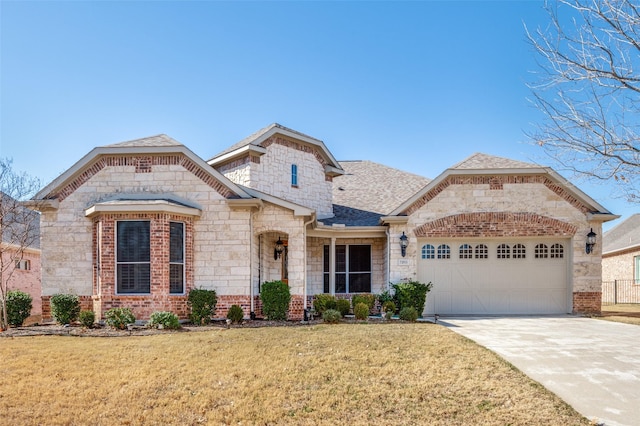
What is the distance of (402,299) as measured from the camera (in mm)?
13766

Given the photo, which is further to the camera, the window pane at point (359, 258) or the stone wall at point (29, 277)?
the stone wall at point (29, 277)

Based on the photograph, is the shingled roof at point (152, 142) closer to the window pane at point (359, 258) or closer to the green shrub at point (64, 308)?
the green shrub at point (64, 308)

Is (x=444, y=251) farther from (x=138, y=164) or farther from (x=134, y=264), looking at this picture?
(x=138, y=164)

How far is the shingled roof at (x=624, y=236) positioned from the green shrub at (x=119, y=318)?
2418 centimetres

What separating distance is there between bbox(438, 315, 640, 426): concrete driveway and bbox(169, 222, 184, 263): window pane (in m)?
7.66

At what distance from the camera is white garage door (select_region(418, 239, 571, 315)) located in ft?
49.3

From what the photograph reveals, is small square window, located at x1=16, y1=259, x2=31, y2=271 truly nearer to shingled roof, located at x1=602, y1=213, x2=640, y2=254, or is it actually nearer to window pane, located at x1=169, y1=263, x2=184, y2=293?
window pane, located at x1=169, y1=263, x2=184, y2=293

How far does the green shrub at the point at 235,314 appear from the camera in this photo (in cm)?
1245

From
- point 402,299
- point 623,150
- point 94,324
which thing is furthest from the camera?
point 402,299

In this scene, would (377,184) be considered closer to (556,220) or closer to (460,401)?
(556,220)

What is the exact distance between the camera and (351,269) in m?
16.6

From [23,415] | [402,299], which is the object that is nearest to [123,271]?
[23,415]

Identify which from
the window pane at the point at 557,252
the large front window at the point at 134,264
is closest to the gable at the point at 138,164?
the large front window at the point at 134,264

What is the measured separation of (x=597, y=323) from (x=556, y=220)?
3.48 m
